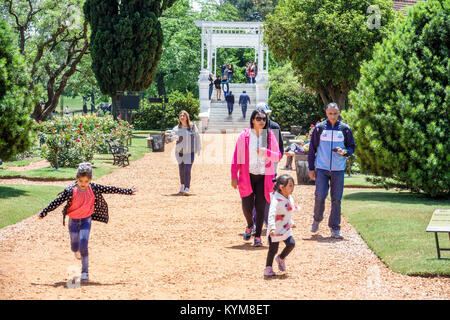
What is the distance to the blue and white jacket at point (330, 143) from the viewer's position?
9969mm

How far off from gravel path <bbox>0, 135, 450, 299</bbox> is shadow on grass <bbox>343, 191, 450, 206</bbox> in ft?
5.22

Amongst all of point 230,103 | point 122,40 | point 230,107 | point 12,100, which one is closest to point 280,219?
point 12,100

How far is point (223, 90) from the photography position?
4350cm

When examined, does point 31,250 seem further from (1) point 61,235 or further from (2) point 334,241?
(2) point 334,241

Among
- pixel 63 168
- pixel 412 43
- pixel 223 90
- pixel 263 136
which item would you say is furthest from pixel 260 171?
pixel 223 90

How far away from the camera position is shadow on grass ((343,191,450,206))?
13328 millimetres

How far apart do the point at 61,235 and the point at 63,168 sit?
9125 mm

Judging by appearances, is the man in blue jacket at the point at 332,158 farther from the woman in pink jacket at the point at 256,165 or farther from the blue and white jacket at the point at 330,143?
the woman in pink jacket at the point at 256,165

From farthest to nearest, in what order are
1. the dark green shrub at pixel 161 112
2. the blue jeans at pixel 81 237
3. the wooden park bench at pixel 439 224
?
1. the dark green shrub at pixel 161 112
2. the wooden park bench at pixel 439 224
3. the blue jeans at pixel 81 237

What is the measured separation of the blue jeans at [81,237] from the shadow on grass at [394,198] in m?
7.76

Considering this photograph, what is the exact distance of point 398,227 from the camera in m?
10.5

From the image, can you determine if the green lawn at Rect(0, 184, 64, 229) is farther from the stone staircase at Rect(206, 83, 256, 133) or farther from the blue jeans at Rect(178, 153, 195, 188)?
the stone staircase at Rect(206, 83, 256, 133)

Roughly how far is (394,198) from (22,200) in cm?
752

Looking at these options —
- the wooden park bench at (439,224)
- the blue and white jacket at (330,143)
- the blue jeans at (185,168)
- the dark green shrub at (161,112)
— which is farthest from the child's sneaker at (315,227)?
the dark green shrub at (161,112)
